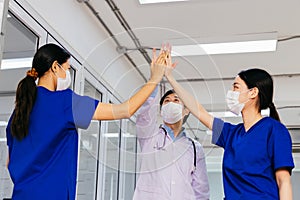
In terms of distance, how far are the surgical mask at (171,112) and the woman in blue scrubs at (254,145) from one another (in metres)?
0.29

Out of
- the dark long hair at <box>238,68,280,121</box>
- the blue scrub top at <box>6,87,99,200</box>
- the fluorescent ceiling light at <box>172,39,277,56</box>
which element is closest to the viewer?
the blue scrub top at <box>6,87,99,200</box>

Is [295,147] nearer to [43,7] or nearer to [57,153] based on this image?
[43,7]

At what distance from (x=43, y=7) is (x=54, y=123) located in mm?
1486

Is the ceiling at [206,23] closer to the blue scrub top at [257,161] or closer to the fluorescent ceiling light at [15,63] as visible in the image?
the fluorescent ceiling light at [15,63]

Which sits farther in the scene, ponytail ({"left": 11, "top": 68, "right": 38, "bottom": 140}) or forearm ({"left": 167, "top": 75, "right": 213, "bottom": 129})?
forearm ({"left": 167, "top": 75, "right": 213, "bottom": 129})

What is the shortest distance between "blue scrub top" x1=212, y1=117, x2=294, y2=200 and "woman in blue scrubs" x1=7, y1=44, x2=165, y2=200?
45cm

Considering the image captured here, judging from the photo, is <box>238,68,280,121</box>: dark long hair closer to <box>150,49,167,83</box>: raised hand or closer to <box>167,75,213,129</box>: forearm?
<box>167,75,213,129</box>: forearm

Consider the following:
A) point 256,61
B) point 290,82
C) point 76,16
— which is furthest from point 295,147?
point 76,16

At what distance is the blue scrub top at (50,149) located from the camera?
4.53 ft

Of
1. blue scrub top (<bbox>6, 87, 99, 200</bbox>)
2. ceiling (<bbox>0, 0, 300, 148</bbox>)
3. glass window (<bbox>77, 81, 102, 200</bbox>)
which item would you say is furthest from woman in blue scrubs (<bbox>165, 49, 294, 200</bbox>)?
glass window (<bbox>77, 81, 102, 200</bbox>)

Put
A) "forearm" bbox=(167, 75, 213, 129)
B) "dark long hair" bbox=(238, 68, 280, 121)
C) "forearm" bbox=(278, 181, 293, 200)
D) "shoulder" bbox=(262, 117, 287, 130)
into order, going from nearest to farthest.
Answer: "forearm" bbox=(278, 181, 293, 200)
"shoulder" bbox=(262, 117, 287, 130)
"dark long hair" bbox=(238, 68, 280, 121)
"forearm" bbox=(167, 75, 213, 129)

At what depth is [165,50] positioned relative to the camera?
183 centimetres

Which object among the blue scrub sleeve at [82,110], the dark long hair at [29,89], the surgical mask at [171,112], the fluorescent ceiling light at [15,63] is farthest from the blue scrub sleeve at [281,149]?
the fluorescent ceiling light at [15,63]

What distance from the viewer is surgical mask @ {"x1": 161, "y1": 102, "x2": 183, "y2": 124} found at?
2133mm
